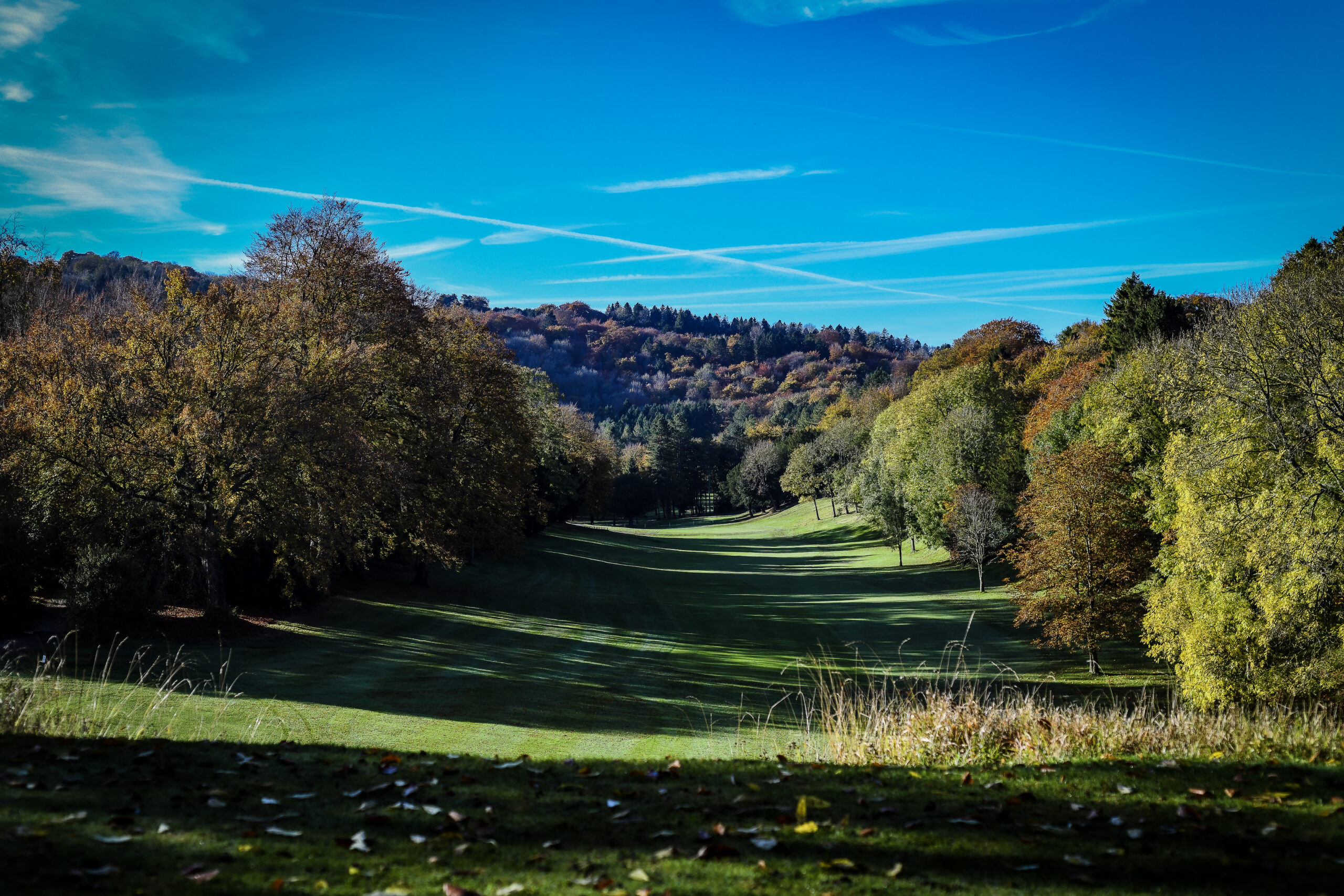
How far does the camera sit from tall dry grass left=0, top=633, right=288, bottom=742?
7836mm

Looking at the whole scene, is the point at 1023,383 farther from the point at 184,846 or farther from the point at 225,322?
the point at 184,846

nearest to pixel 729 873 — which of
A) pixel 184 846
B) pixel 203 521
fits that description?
pixel 184 846

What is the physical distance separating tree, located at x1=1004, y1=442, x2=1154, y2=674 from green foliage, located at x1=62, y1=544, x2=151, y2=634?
Answer: 25.2 m

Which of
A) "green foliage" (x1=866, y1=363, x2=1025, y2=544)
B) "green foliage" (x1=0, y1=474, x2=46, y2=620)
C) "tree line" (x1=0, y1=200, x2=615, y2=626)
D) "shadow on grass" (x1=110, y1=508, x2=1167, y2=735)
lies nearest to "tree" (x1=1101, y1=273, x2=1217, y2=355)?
"green foliage" (x1=866, y1=363, x2=1025, y2=544)

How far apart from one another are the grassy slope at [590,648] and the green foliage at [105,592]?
2.56 m

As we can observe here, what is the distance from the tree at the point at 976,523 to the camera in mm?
41562

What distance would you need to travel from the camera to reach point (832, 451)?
287ft

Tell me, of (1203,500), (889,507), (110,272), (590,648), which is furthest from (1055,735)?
(110,272)

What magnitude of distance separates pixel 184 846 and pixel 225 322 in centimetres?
1941

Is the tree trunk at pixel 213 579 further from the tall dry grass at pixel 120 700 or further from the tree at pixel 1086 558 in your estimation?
the tree at pixel 1086 558

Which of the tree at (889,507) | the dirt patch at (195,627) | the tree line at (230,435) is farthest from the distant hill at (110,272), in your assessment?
the tree at (889,507)

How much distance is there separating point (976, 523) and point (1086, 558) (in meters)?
16.4

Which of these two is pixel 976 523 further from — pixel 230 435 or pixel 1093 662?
pixel 230 435

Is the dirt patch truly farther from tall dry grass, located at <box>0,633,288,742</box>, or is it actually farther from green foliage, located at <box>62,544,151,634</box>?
tall dry grass, located at <box>0,633,288,742</box>
